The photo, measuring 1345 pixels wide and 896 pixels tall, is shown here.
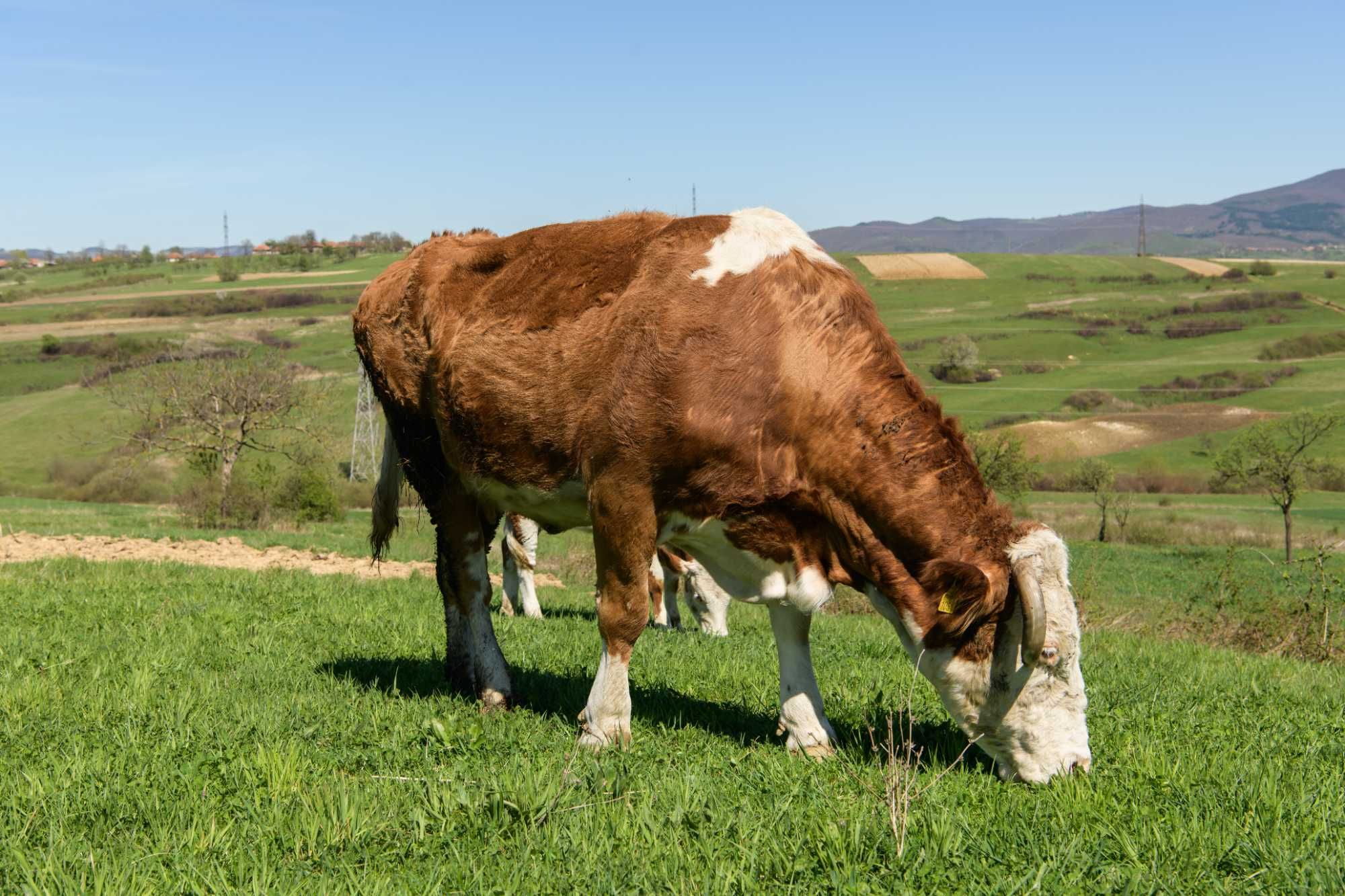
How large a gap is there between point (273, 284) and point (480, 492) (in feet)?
422

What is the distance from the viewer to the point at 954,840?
4484 mm

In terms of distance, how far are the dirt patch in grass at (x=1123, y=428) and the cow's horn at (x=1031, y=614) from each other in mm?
69539

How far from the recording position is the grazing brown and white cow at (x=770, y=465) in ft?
18.6

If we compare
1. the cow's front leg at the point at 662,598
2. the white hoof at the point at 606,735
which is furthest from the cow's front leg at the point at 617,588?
the cow's front leg at the point at 662,598

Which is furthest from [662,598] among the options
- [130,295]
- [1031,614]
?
[130,295]

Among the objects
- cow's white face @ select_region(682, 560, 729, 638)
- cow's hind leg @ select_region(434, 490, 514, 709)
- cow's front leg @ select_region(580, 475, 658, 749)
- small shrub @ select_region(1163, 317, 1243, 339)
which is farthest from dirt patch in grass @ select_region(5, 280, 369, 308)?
cow's front leg @ select_region(580, 475, 658, 749)

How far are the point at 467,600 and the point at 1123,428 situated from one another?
79.3m

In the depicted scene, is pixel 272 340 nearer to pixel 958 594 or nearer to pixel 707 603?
pixel 707 603

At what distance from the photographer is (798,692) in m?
6.31

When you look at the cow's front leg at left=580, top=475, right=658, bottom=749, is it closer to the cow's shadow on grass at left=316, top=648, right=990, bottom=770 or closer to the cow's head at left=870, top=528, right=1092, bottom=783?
the cow's shadow on grass at left=316, top=648, right=990, bottom=770

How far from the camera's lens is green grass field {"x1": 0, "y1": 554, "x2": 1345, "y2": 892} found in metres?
4.20

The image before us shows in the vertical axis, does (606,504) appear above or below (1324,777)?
above

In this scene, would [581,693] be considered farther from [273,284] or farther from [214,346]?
[273,284]

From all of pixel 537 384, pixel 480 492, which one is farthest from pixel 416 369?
pixel 537 384
